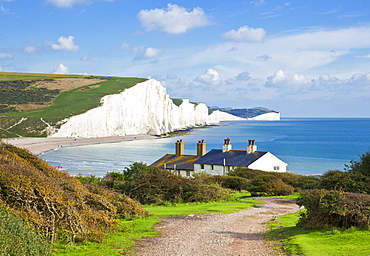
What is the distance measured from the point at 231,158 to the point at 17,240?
3303cm

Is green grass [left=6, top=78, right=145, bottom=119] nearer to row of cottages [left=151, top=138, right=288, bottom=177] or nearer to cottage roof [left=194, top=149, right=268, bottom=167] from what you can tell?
row of cottages [left=151, top=138, right=288, bottom=177]

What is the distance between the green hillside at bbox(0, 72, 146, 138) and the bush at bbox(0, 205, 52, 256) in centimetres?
10301

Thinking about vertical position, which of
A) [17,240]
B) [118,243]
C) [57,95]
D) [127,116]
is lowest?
[118,243]

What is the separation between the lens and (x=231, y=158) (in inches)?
1608

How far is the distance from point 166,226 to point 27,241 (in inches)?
284

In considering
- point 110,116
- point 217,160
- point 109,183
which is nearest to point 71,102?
point 110,116

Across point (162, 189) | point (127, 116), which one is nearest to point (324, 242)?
point (162, 189)

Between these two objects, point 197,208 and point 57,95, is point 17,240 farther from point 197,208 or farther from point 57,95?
point 57,95

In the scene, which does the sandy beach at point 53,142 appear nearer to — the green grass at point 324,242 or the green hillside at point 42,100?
the green hillside at point 42,100

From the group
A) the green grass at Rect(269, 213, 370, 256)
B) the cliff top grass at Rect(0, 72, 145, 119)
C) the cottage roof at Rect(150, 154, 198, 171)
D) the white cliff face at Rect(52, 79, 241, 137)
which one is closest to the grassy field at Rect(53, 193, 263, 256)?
the green grass at Rect(269, 213, 370, 256)

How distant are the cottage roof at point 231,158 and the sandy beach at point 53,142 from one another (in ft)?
174

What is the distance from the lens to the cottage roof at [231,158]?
130 feet

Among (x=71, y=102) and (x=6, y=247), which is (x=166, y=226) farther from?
(x=71, y=102)

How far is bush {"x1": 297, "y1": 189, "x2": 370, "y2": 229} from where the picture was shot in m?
12.4
